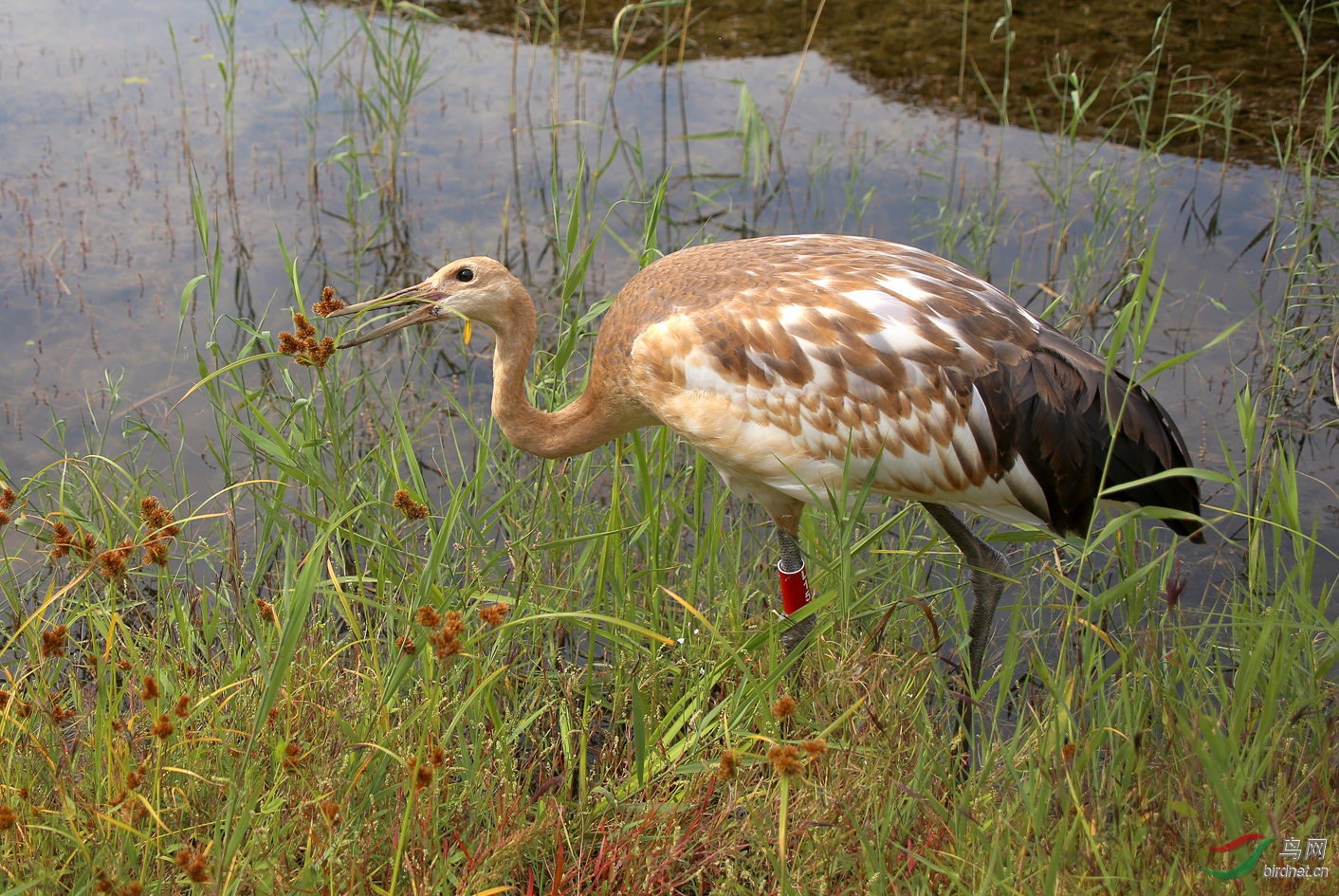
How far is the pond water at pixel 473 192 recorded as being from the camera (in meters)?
5.54

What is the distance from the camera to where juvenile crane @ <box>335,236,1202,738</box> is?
3.35 m

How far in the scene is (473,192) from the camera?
6.99 meters

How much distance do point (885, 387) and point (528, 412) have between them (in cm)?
118

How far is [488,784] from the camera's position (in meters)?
2.88

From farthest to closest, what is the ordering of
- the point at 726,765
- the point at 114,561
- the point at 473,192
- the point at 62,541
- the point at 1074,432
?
the point at 473,192 → the point at 1074,432 → the point at 62,541 → the point at 114,561 → the point at 726,765

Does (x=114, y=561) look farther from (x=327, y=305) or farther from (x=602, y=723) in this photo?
(x=602, y=723)

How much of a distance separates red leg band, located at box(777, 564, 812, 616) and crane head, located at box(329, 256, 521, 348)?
4.20 ft

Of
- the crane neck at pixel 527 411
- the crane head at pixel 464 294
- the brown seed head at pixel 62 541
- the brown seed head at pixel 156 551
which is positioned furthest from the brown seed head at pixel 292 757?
the crane head at pixel 464 294

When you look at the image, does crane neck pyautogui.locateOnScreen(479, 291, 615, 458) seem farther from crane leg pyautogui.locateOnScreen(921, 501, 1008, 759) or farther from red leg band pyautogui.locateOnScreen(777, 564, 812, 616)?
crane leg pyautogui.locateOnScreen(921, 501, 1008, 759)

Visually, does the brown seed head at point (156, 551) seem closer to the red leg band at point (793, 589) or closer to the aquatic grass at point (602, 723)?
the aquatic grass at point (602, 723)

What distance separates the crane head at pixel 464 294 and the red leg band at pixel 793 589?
1281mm

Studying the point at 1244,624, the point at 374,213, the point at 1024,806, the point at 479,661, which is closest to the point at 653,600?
the point at 479,661

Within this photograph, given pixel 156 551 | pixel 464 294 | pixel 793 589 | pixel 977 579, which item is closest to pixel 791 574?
pixel 793 589

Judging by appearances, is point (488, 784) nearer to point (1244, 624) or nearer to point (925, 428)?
point (925, 428)
